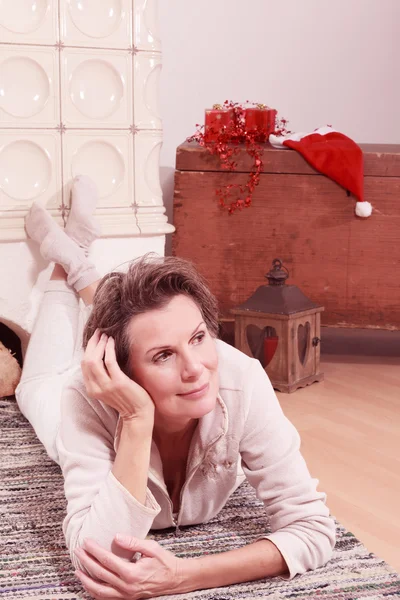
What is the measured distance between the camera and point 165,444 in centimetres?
142

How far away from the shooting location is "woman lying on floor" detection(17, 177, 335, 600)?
1.22 meters

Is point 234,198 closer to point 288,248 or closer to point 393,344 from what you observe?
point 288,248

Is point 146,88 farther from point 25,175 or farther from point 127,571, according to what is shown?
point 127,571

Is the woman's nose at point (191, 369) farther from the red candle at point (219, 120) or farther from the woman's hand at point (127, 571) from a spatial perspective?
the red candle at point (219, 120)

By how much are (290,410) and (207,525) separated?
0.83 m

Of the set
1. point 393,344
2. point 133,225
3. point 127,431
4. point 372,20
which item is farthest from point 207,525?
point 372,20

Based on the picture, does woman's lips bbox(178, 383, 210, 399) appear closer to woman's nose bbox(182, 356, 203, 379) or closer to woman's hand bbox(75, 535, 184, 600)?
woman's nose bbox(182, 356, 203, 379)

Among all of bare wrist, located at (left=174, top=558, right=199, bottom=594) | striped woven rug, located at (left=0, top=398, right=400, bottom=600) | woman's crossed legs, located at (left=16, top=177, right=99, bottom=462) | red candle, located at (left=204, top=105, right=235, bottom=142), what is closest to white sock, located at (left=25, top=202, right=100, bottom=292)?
woman's crossed legs, located at (left=16, top=177, right=99, bottom=462)

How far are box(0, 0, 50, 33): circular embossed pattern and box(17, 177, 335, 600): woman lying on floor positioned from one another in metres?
1.43

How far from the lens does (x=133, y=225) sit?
2609 mm

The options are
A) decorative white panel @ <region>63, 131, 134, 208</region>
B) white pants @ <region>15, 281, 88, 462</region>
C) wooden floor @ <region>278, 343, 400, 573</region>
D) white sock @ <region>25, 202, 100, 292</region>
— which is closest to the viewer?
wooden floor @ <region>278, 343, 400, 573</region>

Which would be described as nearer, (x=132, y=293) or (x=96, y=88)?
(x=132, y=293)

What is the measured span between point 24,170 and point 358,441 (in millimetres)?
1339

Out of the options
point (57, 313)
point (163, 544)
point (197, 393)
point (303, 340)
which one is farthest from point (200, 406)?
point (303, 340)
